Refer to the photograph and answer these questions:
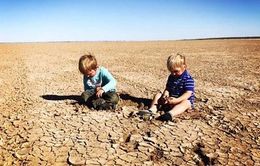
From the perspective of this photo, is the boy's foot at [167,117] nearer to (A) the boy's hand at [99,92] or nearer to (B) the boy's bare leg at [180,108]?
(B) the boy's bare leg at [180,108]

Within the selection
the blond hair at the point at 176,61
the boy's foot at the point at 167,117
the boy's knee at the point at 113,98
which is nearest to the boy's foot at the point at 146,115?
the boy's foot at the point at 167,117

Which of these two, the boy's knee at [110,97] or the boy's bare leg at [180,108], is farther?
the boy's knee at [110,97]

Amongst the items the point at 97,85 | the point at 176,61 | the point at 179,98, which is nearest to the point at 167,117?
the point at 179,98

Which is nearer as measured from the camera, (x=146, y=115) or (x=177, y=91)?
(x=146, y=115)

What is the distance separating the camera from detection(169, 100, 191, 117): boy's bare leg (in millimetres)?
4027

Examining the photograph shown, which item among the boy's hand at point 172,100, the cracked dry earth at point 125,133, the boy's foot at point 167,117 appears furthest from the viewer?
the boy's hand at point 172,100

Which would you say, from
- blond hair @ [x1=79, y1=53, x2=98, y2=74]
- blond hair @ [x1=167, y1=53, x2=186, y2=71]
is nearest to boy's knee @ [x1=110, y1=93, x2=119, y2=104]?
blond hair @ [x1=79, y1=53, x2=98, y2=74]

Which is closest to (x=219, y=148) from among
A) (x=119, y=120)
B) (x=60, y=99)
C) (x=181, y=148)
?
(x=181, y=148)

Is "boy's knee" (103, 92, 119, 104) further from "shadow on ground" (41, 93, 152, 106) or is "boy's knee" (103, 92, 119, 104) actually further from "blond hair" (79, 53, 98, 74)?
"shadow on ground" (41, 93, 152, 106)

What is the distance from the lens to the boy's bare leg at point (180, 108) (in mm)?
4027

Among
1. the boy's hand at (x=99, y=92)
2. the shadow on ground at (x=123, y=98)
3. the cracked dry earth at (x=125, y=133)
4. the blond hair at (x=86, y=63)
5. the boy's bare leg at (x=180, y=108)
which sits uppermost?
the blond hair at (x=86, y=63)

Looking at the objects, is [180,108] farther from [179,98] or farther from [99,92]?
[99,92]

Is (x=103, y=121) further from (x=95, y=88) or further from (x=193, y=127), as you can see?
(x=193, y=127)

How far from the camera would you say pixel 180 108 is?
410 cm
